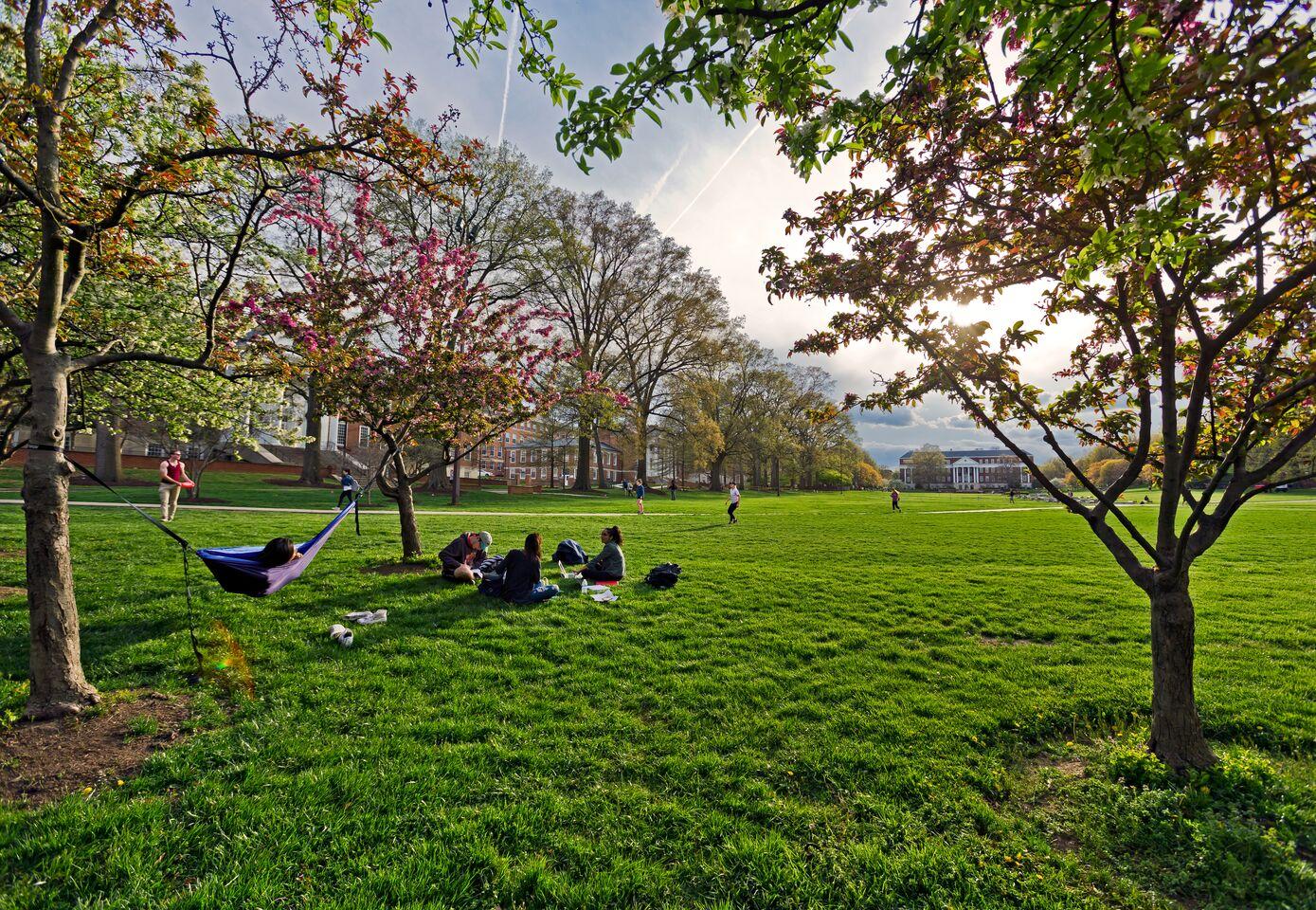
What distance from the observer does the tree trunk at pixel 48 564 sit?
3.91 m

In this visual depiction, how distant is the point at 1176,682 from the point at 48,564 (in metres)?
8.79

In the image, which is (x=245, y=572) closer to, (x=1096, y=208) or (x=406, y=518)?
(x=406, y=518)

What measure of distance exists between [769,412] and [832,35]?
164 feet

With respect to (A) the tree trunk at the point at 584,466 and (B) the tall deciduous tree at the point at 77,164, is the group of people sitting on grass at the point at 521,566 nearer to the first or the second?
(B) the tall deciduous tree at the point at 77,164

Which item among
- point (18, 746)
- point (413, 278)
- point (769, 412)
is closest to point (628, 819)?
point (18, 746)

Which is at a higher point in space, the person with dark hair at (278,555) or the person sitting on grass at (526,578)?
the person with dark hair at (278,555)

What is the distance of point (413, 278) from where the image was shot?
30.4 ft

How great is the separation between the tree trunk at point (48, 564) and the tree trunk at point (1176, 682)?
27.7 ft

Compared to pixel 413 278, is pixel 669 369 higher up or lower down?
higher up

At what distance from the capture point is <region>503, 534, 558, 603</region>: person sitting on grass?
7.62m

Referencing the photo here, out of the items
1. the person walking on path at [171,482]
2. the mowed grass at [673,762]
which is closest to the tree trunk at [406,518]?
the mowed grass at [673,762]

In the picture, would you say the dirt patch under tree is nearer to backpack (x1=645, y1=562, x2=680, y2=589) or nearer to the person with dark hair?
the person with dark hair

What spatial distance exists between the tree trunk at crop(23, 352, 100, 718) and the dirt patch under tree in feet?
0.77

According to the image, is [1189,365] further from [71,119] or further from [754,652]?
[71,119]
